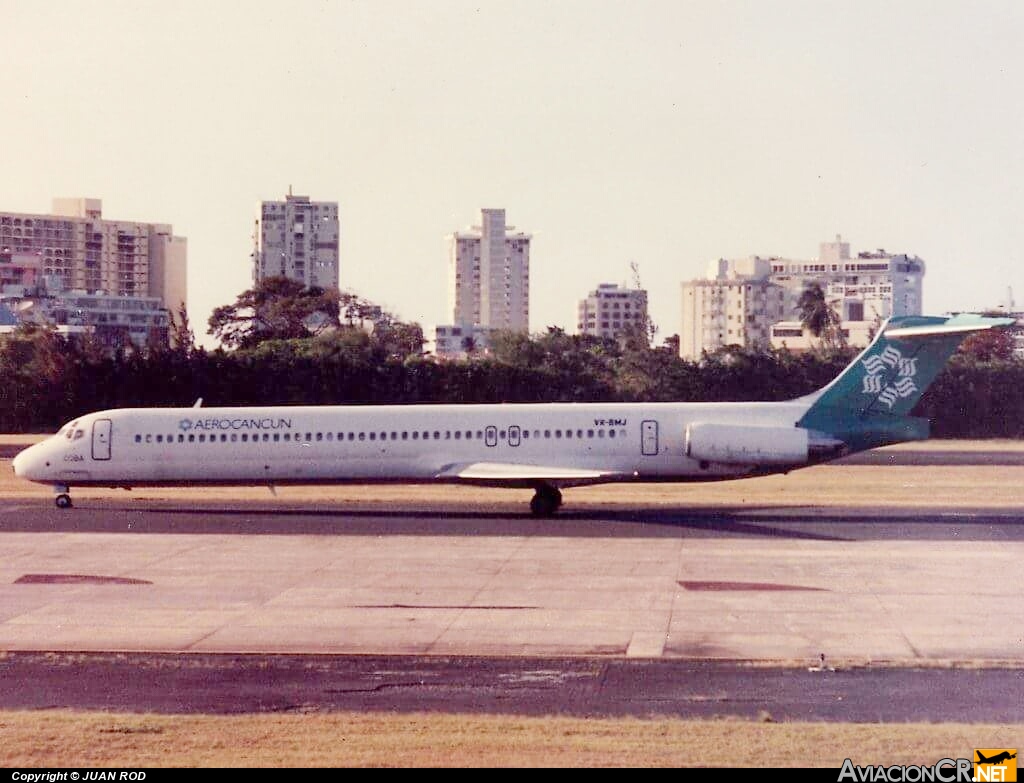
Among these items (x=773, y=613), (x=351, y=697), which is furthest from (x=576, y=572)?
(x=351, y=697)

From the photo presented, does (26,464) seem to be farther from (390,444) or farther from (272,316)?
(272,316)

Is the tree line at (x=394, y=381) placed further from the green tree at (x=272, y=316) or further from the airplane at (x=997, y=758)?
the airplane at (x=997, y=758)

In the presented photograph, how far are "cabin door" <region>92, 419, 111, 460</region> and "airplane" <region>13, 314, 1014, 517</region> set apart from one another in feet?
0.08

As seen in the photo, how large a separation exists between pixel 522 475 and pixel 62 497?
12.4 meters

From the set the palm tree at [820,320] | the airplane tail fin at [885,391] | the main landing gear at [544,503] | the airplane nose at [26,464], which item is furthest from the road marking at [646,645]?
the palm tree at [820,320]

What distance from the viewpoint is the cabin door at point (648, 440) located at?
113ft

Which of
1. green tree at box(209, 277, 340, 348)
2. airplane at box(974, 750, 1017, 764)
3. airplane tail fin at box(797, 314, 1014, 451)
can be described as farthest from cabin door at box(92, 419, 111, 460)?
green tree at box(209, 277, 340, 348)

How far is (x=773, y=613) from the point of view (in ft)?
69.5

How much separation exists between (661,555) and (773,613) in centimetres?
618

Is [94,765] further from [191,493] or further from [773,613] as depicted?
[191,493]

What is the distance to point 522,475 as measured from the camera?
33.8m

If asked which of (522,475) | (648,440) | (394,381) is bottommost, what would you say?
(522,475)

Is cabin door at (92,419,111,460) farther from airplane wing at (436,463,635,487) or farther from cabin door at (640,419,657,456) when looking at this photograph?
cabin door at (640,419,657,456)

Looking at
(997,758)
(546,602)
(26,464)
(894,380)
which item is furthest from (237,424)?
(997,758)
